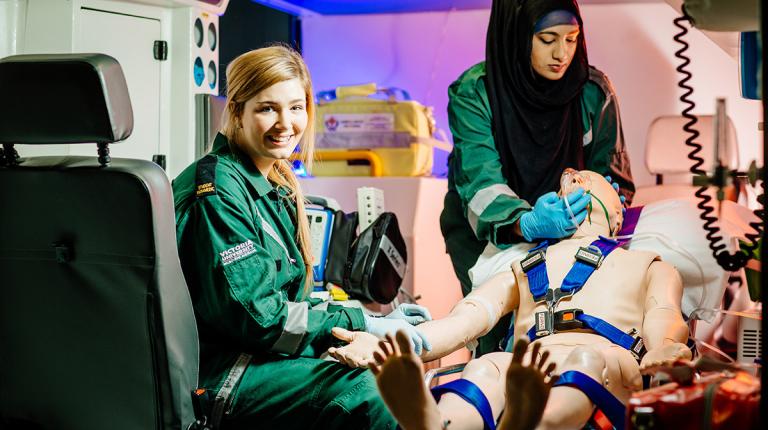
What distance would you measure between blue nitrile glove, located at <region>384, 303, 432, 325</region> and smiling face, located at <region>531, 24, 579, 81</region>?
3.46ft

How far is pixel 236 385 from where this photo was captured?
2170 mm

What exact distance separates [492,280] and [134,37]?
2207 mm

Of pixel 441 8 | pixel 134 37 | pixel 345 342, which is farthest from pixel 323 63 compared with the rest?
pixel 345 342

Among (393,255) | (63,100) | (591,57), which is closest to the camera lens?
(63,100)

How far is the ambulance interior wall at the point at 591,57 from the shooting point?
5.94 m

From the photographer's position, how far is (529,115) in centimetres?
325

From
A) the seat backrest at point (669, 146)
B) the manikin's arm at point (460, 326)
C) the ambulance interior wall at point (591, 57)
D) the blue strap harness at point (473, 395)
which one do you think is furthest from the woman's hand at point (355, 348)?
the ambulance interior wall at point (591, 57)

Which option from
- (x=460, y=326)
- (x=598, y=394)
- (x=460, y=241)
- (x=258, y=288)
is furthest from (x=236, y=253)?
(x=460, y=241)

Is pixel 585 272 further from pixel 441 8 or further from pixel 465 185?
pixel 441 8

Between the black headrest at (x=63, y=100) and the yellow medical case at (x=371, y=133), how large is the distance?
3572 mm

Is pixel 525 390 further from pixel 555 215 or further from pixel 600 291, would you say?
pixel 555 215

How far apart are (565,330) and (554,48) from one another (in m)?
1.06

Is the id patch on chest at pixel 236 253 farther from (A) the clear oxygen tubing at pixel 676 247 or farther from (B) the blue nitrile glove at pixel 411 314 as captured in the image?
(A) the clear oxygen tubing at pixel 676 247

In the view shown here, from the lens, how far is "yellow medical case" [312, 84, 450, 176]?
5.48m
